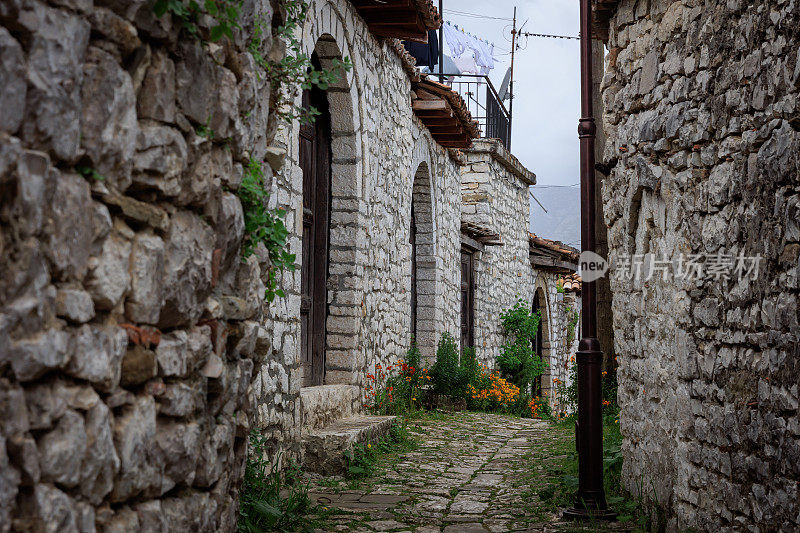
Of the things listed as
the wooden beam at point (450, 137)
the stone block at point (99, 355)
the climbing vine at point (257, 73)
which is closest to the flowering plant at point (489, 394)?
the wooden beam at point (450, 137)

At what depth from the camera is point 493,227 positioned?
44.7 feet

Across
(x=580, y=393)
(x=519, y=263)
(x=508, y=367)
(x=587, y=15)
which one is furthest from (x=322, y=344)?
(x=519, y=263)

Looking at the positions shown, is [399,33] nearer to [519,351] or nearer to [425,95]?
[425,95]

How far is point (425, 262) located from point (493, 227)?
3.41 m

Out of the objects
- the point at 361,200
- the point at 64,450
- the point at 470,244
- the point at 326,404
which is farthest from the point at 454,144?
the point at 64,450

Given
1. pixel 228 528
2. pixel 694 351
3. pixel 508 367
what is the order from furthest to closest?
pixel 508 367
pixel 694 351
pixel 228 528

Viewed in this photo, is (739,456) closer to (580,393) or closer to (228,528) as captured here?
(580,393)

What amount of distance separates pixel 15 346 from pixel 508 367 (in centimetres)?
1254

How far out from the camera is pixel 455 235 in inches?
464

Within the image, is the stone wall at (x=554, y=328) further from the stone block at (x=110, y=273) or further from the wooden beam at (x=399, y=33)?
the stone block at (x=110, y=273)

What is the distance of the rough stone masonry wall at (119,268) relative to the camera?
54.8 inches

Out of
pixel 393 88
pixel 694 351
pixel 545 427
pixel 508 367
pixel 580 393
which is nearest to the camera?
pixel 694 351

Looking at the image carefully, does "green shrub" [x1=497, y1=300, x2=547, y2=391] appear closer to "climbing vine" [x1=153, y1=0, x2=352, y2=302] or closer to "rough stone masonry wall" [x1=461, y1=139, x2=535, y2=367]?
"rough stone masonry wall" [x1=461, y1=139, x2=535, y2=367]

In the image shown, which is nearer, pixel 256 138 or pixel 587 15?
pixel 256 138
